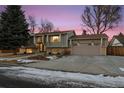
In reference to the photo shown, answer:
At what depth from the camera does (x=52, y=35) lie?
21688 millimetres

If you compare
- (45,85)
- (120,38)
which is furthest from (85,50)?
(45,85)

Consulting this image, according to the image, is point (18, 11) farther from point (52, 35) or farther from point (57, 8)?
point (57, 8)

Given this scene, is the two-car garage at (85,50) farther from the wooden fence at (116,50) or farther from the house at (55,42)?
the wooden fence at (116,50)

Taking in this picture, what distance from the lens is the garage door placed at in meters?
18.7

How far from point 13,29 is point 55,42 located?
5.57 meters

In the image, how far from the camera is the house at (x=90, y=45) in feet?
61.2

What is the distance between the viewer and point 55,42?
21.2 metres

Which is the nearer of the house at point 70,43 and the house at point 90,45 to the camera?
the house at point 90,45

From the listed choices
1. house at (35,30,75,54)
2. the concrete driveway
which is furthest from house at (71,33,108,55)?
the concrete driveway

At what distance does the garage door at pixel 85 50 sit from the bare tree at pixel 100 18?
495 cm

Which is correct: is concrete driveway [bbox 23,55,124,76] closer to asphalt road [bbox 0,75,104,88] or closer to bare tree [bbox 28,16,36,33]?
asphalt road [bbox 0,75,104,88]

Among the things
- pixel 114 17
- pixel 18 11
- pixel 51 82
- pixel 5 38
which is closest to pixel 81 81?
pixel 51 82

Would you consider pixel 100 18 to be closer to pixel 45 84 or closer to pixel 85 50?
pixel 85 50

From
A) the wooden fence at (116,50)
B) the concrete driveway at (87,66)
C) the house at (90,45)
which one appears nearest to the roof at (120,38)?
the wooden fence at (116,50)
